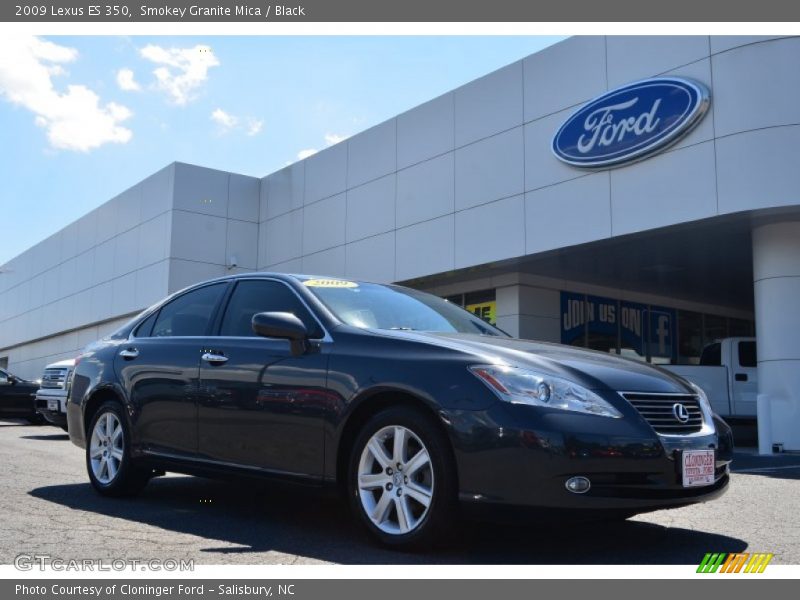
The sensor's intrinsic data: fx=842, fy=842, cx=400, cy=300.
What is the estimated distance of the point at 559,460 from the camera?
387 cm

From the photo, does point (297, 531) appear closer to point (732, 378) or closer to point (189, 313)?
point (189, 313)

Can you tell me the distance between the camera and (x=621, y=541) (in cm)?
473

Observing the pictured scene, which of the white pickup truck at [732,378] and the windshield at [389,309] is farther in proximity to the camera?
the white pickup truck at [732,378]

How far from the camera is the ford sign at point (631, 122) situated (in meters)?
13.5

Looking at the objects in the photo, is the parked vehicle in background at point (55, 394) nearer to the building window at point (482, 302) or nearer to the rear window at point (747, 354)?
the building window at point (482, 302)

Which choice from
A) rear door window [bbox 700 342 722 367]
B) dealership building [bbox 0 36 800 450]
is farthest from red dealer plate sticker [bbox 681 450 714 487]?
rear door window [bbox 700 342 722 367]

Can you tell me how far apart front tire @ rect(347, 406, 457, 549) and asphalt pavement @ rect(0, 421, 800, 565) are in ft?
0.41

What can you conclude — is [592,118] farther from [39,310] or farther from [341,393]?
[39,310]

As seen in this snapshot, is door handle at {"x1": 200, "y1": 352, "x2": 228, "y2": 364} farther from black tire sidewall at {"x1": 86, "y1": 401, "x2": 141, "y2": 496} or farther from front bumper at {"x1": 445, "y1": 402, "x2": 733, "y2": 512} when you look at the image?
front bumper at {"x1": 445, "y1": 402, "x2": 733, "y2": 512}

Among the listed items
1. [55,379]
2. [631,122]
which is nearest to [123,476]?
[55,379]

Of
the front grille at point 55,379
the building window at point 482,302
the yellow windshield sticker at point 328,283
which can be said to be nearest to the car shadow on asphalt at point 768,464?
the yellow windshield sticker at point 328,283

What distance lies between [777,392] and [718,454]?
10.0 m
